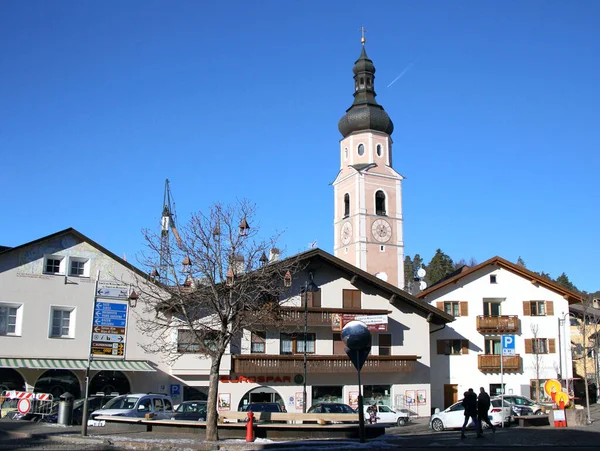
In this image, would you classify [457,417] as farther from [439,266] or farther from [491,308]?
[439,266]

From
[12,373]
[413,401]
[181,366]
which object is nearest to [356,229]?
[413,401]

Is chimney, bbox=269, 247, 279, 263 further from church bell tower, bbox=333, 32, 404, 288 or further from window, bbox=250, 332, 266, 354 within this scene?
church bell tower, bbox=333, 32, 404, 288

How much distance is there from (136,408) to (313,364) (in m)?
14.0

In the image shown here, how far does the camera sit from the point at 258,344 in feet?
139

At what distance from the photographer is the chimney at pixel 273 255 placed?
104 ft

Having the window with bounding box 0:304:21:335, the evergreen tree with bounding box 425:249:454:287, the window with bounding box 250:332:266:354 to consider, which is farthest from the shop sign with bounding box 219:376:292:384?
the evergreen tree with bounding box 425:249:454:287

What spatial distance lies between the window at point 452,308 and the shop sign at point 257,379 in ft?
47.8

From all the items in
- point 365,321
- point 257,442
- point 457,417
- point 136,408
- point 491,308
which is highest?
point 491,308

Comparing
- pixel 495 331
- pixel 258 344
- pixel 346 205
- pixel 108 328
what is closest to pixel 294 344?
pixel 258 344

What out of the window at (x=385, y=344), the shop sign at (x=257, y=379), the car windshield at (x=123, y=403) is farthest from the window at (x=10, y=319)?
the window at (x=385, y=344)

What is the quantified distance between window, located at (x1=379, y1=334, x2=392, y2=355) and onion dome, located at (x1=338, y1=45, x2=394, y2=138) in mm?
33828

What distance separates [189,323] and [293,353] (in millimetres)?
18854

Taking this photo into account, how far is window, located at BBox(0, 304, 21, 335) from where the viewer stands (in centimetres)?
3791

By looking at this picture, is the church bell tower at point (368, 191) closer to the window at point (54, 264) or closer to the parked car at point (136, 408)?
the window at point (54, 264)
